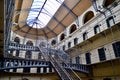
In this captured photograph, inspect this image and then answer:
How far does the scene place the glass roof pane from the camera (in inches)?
732

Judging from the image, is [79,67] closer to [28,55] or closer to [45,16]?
[45,16]

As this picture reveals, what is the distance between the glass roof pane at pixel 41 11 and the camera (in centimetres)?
1859

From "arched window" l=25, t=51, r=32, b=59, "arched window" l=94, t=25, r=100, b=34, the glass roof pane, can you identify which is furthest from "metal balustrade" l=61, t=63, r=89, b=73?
"arched window" l=25, t=51, r=32, b=59

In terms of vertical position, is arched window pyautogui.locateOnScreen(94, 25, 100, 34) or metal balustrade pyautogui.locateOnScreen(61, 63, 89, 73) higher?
arched window pyautogui.locateOnScreen(94, 25, 100, 34)

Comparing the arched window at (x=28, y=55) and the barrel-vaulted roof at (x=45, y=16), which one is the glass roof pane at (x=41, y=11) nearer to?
the barrel-vaulted roof at (x=45, y=16)

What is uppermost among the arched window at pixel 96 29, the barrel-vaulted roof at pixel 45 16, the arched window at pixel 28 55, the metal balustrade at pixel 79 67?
the barrel-vaulted roof at pixel 45 16

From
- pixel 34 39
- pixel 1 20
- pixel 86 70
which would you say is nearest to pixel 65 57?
pixel 86 70

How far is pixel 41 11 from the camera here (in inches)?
834

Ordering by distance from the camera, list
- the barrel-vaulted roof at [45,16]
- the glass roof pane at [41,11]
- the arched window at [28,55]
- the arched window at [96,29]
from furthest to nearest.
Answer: the arched window at [28,55] → the glass roof pane at [41,11] → the barrel-vaulted roof at [45,16] → the arched window at [96,29]

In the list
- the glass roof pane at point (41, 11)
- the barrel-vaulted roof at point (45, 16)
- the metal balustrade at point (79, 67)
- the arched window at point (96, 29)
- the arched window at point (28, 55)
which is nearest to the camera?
the metal balustrade at point (79, 67)

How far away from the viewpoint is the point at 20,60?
10.6m

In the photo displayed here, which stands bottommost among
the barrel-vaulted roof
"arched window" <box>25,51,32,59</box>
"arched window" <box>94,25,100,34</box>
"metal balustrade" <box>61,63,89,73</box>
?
"metal balustrade" <box>61,63,89,73</box>

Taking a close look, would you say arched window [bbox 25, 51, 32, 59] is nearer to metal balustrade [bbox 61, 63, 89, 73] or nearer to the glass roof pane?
the glass roof pane

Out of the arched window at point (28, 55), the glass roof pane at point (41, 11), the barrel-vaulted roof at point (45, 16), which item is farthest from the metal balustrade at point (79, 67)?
the arched window at point (28, 55)
